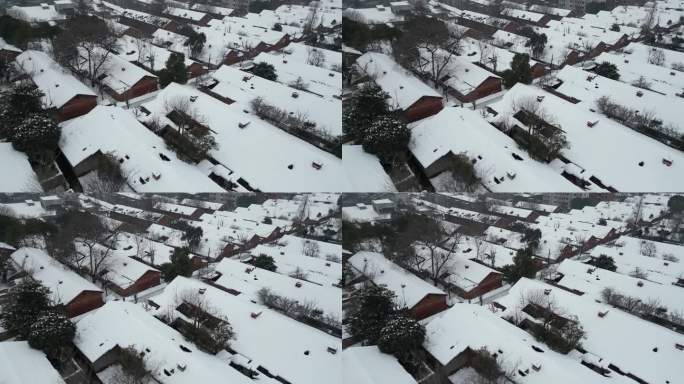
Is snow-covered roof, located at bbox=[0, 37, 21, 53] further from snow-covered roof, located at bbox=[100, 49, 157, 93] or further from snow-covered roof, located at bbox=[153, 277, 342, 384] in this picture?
snow-covered roof, located at bbox=[153, 277, 342, 384]

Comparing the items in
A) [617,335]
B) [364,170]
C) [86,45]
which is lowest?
[617,335]

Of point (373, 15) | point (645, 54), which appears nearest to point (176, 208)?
point (373, 15)

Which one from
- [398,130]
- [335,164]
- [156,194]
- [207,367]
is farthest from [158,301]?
[398,130]

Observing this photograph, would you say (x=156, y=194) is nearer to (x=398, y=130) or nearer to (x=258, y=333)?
(x=258, y=333)

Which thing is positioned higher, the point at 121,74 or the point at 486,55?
the point at 486,55

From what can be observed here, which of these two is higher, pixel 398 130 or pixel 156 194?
pixel 398 130

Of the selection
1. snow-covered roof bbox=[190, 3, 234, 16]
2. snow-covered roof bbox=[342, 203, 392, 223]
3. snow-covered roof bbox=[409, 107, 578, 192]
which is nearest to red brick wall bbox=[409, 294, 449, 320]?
snow-covered roof bbox=[342, 203, 392, 223]

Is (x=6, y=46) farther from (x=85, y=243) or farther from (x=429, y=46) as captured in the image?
(x=429, y=46)
